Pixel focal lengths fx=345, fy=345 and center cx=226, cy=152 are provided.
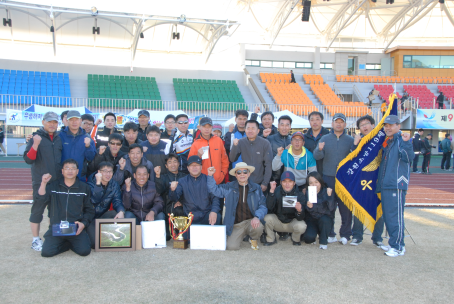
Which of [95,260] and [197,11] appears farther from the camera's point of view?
[197,11]

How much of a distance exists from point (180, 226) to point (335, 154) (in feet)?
8.03

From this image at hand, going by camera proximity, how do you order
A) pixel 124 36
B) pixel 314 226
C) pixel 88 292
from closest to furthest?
pixel 88 292 → pixel 314 226 → pixel 124 36

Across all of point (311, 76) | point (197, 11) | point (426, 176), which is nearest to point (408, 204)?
point (426, 176)

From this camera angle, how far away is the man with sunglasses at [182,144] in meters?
5.73

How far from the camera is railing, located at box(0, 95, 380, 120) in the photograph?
19281mm

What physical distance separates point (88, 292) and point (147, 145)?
2.76m

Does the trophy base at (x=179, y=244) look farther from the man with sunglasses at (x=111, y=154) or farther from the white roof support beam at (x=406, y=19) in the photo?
the white roof support beam at (x=406, y=19)

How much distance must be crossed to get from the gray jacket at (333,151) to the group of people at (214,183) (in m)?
0.01

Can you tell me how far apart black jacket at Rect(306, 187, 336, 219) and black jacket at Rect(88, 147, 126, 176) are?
2821 mm

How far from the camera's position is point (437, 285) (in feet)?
11.3

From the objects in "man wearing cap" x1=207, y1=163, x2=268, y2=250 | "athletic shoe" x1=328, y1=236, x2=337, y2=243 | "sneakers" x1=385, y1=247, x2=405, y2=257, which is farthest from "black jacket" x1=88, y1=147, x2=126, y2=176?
"sneakers" x1=385, y1=247, x2=405, y2=257

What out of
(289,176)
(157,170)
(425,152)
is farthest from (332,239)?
(425,152)

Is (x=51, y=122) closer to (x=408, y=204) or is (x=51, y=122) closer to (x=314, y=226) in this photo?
(x=314, y=226)

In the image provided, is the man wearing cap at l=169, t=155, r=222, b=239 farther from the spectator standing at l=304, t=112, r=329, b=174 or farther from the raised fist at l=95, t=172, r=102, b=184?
Answer: the spectator standing at l=304, t=112, r=329, b=174
